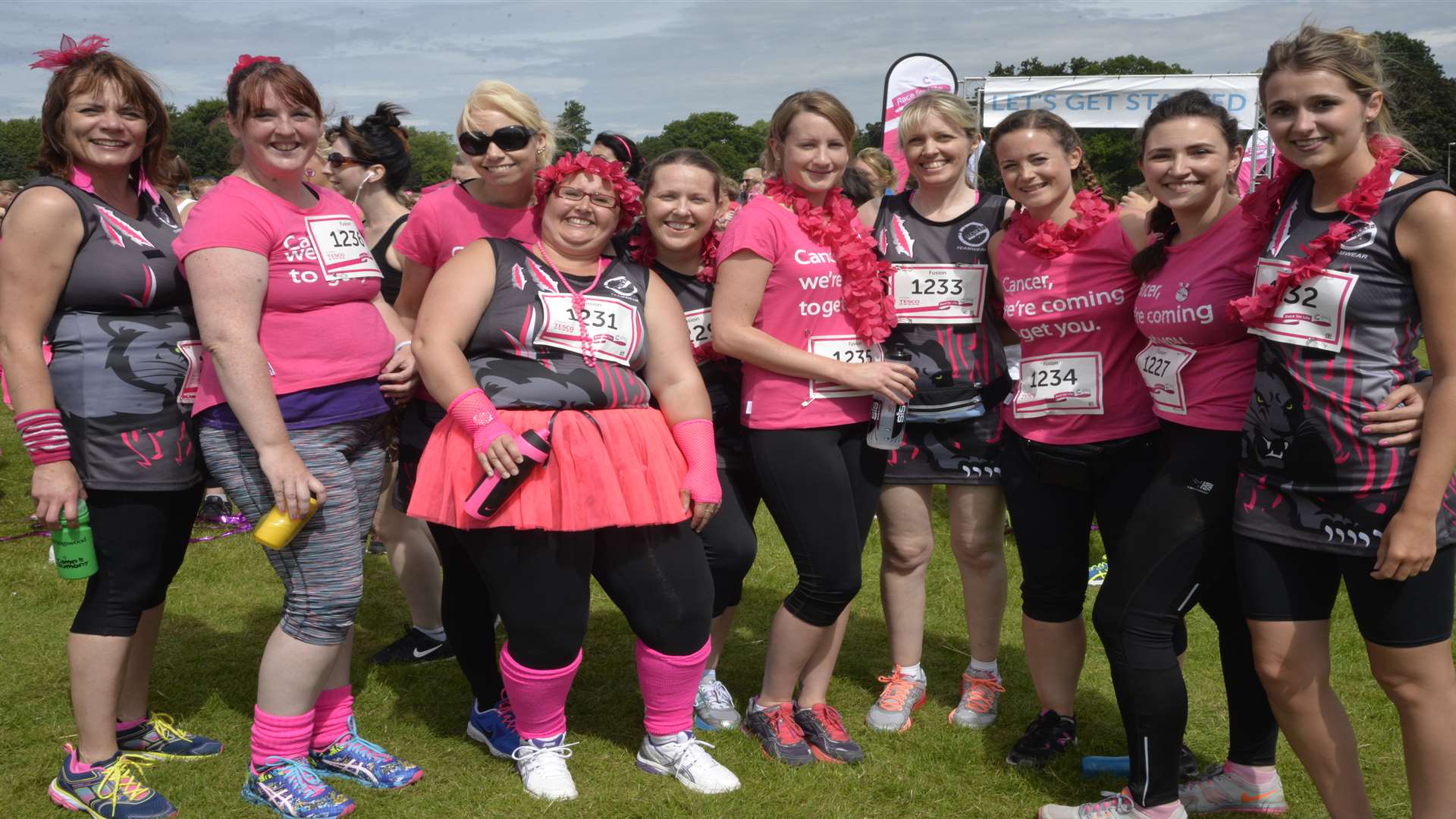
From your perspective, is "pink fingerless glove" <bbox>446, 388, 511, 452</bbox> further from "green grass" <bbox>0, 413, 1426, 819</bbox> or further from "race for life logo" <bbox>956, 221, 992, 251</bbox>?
"race for life logo" <bbox>956, 221, 992, 251</bbox>

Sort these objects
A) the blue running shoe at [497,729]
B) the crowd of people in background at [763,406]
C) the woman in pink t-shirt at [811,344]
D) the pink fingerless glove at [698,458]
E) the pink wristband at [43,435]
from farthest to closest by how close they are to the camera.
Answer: the blue running shoe at [497,729] → the woman in pink t-shirt at [811,344] → the pink fingerless glove at [698,458] → the pink wristband at [43,435] → the crowd of people in background at [763,406]

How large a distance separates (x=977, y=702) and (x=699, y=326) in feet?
5.30

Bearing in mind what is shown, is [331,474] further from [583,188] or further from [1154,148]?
[1154,148]

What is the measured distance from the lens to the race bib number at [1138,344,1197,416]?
2.71m

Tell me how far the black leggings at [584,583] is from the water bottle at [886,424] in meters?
0.64

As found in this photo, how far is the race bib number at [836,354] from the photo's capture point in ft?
10.5

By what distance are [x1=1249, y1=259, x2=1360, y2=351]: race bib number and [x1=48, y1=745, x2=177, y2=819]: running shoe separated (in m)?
3.14

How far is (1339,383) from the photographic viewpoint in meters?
2.30

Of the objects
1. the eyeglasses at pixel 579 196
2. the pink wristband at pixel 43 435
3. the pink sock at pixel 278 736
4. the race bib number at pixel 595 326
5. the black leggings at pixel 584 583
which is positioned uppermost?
the eyeglasses at pixel 579 196

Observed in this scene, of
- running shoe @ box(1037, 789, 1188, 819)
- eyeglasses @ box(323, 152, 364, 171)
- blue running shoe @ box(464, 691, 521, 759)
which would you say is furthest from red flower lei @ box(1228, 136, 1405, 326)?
eyeglasses @ box(323, 152, 364, 171)

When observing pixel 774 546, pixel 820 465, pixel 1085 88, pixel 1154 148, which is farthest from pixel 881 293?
pixel 1085 88

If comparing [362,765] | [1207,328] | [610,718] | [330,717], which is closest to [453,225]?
[330,717]

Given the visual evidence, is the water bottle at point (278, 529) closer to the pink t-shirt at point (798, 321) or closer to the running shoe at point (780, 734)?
the pink t-shirt at point (798, 321)

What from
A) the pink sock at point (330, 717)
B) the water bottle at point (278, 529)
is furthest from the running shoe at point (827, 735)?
the water bottle at point (278, 529)
